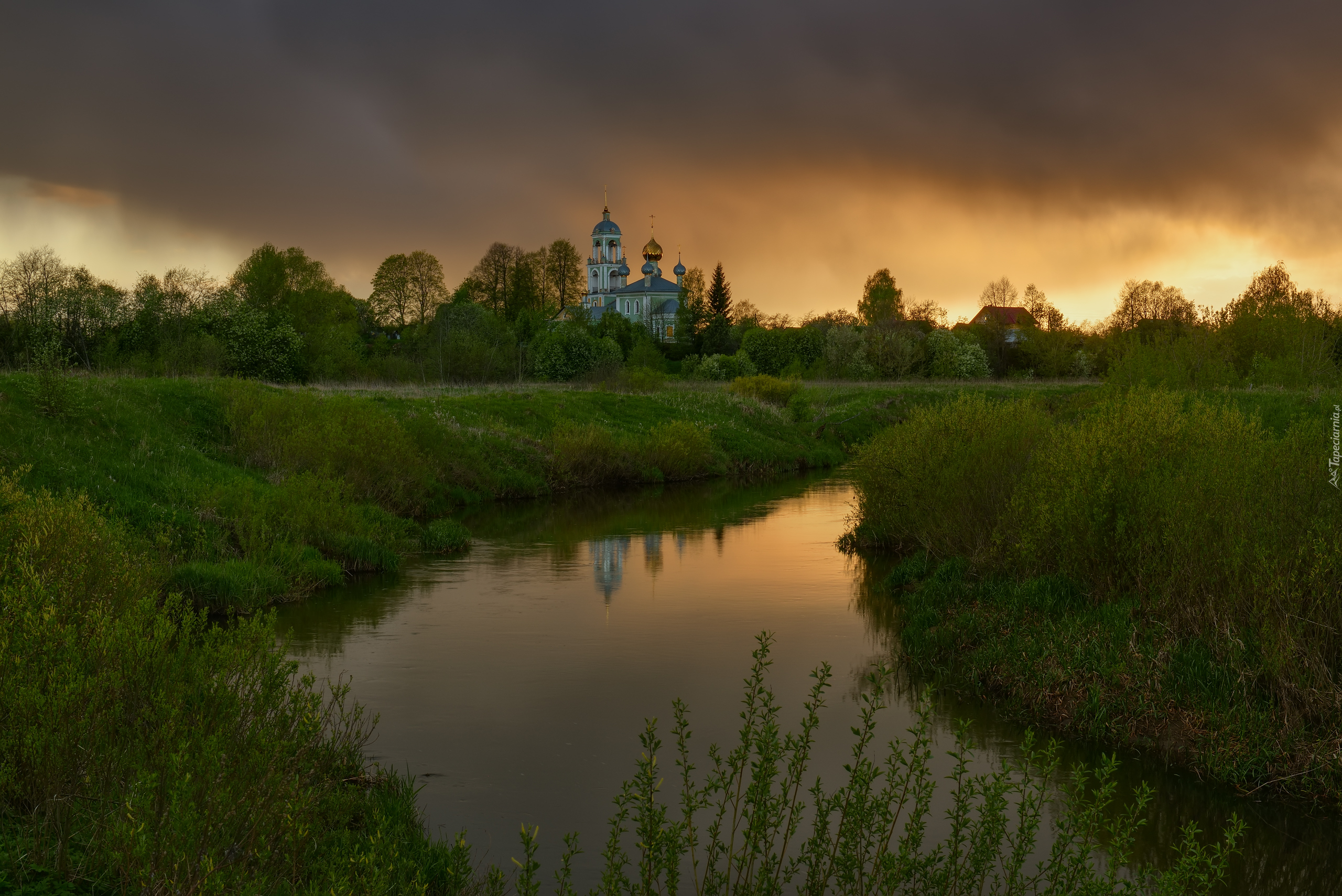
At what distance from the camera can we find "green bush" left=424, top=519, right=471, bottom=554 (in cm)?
2104

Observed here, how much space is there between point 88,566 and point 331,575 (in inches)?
302

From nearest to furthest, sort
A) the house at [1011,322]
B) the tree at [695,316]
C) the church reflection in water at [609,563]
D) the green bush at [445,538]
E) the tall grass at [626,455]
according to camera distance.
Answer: the church reflection in water at [609,563], the green bush at [445,538], the tall grass at [626,455], the house at [1011,322], the tree at [695,316]

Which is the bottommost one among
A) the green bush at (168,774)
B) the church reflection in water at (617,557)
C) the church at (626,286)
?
the church reflection in water at (617,557)

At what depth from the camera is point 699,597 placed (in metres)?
17.3

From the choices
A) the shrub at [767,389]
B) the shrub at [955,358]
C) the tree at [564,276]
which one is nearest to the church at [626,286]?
the tree at [564,276]

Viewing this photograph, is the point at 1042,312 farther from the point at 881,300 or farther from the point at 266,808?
the point at 266,808

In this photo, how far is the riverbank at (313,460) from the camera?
1633cm

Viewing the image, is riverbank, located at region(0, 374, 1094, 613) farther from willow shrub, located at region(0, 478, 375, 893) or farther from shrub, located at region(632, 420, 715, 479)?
willow shrub, located at region(0, 478, 375, 893)

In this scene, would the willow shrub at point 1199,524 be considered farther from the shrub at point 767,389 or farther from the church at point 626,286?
the church at point 626,286

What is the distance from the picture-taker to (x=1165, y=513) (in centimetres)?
1092

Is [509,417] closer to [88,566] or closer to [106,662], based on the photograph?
[88,566]

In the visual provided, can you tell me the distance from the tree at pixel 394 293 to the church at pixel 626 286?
3536 centimetres

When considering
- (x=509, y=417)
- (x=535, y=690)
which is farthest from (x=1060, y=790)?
(x=509, y=417)

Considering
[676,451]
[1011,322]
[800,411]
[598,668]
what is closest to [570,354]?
[800,411]
